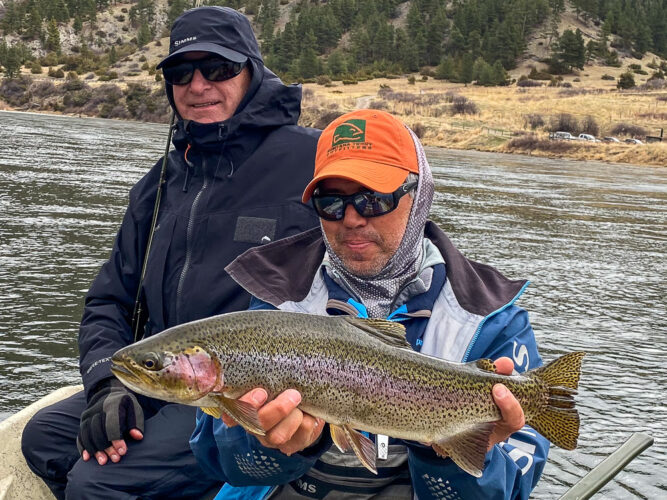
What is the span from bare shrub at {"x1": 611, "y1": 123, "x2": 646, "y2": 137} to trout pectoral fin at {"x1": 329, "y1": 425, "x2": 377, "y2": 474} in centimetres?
4886

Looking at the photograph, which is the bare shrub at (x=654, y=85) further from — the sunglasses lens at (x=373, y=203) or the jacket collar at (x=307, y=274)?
the sunglasses lens at (x=373, y=203)

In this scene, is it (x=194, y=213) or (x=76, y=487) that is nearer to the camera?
(x=76, y=487)

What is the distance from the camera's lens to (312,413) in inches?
94.9

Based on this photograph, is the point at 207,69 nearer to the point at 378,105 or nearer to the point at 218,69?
the point at 218,69

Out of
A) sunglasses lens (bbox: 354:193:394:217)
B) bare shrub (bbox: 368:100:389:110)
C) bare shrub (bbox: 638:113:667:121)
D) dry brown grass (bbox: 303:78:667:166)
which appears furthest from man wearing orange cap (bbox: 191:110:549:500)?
bare shrub (bbox: 638:113:667:121)

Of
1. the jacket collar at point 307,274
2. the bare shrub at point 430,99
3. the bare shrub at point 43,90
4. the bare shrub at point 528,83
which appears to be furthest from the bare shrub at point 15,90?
the jacket collar at point 307,274

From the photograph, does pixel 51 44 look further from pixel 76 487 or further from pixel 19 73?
pixel 76 487

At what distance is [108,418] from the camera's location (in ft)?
11.2

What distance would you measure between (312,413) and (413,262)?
0.85 meters

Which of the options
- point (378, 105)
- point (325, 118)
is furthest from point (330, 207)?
point (378, 105)

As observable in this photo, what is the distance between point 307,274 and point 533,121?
50.8 m

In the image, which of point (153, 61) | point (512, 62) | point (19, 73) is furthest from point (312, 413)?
point (153, 61)

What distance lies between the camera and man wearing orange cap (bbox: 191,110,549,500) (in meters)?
2.66

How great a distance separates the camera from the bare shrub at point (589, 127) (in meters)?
49.3
